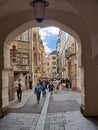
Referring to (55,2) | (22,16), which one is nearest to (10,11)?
(22,16)

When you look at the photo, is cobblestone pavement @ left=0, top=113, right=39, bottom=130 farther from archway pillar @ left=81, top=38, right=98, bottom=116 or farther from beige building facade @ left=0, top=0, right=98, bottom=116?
archway pillar @ left=81, top=38, right=98, bottom=116

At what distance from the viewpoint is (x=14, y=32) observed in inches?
559

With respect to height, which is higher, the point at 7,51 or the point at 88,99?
the point at 7,51

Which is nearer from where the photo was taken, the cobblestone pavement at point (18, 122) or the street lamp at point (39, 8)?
the street lamp at point (39, 8)

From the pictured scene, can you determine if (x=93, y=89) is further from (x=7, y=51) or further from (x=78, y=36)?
(x=7, y=51)

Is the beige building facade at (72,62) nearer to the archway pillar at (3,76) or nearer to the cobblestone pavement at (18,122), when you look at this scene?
the archway pillar at (3,76)

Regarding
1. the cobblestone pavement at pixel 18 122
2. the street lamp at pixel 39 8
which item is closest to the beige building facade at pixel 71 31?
the cobblestone pavement at pixel 18 122

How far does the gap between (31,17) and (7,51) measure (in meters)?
2.20

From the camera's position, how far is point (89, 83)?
13.7m

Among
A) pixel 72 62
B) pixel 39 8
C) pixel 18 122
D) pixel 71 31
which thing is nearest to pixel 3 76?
pixel 18 122

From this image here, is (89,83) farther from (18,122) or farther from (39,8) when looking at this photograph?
(39,8)

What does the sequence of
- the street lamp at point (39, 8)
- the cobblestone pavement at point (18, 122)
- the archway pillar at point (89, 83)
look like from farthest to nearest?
the archway pillar at point (89, 83) → the cobblestone pavement at point (18, 122) → the street lamp at point (39, 8)

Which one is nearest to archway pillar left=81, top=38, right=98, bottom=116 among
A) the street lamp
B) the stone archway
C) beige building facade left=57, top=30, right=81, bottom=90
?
the stone archway

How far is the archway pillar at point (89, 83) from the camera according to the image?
13.5 meters
